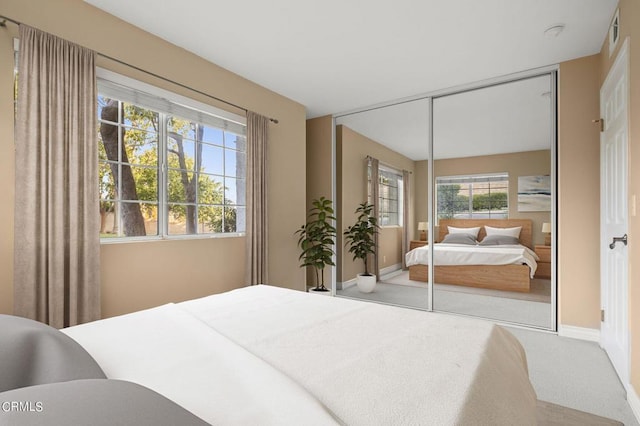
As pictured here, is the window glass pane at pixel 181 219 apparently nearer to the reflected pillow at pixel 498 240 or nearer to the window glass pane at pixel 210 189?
the window glass pane at pixel 210 189

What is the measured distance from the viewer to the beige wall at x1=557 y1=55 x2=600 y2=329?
3.06m

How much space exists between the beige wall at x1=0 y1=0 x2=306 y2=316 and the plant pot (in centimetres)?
91

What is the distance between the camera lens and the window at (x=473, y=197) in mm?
3672

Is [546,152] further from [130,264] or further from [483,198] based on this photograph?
[130,264]

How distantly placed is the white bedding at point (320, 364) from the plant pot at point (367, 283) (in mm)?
3006

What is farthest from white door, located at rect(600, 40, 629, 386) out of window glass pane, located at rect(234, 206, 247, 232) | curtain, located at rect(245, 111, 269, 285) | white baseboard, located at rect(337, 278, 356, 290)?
window glass pane, located at rect(234, 206, 247, 232)

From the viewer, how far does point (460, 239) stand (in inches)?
156

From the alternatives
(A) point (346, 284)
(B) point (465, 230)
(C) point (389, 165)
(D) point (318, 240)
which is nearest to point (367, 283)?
(A) point (346, 284)

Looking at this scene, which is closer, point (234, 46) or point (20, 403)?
point (20, 403)

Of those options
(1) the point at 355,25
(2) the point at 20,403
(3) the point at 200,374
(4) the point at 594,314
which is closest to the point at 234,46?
(1) the point at 355,25

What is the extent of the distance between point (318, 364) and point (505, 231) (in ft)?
10.8

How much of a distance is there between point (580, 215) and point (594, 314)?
93 cm

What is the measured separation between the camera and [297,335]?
140cm

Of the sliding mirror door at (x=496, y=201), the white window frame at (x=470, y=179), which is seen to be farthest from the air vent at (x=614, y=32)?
the white window frame at (x=470, y=179)
